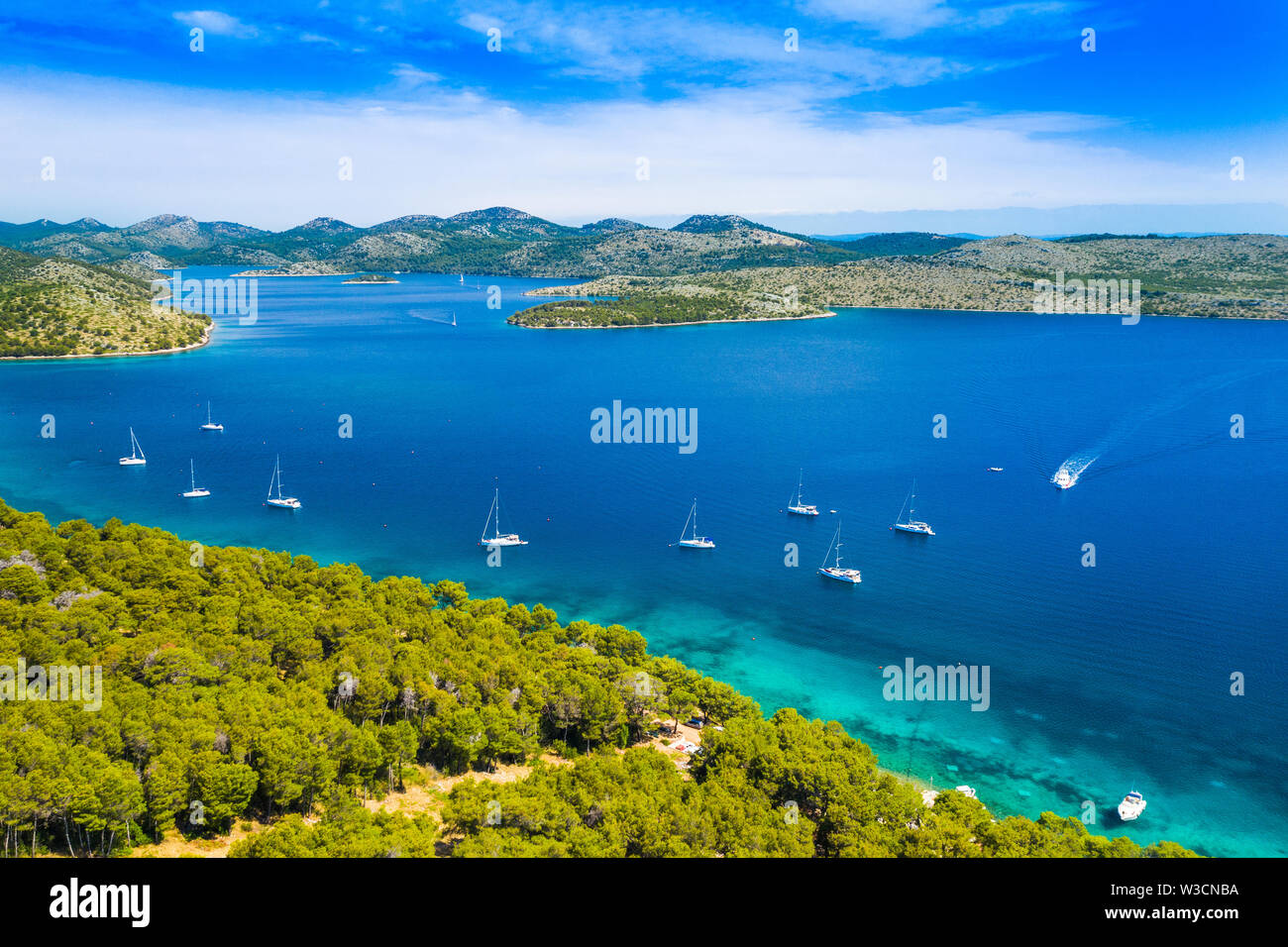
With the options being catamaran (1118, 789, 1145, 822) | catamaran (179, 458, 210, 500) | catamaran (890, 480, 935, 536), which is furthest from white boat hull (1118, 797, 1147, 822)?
catamaran (179, 458, 210, 500)

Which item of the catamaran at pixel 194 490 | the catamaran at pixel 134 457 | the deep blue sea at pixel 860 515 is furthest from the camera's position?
the catamaran at pixel 134 457

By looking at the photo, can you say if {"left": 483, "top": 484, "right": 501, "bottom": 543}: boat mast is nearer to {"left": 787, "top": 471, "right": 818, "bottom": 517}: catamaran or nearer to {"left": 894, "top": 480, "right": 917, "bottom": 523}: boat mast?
{"left": 787, "top": 471, "right": 818, "bottom": 517}: catamaran

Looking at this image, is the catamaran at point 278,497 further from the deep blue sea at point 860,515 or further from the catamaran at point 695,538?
the catamaran at point 695,538

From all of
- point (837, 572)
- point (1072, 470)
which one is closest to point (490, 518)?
point (837, 572)

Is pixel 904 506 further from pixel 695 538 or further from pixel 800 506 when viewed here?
pixel 695 538

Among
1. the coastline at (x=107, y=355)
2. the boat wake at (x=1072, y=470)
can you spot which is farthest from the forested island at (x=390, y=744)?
the coastline at (x=107, y=355)

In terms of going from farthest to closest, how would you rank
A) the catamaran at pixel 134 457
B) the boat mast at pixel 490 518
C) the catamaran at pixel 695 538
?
the catamaran at pixel 134 457 → the boat mast at pixel 490 518 → the catamaran at pixel 695 538
